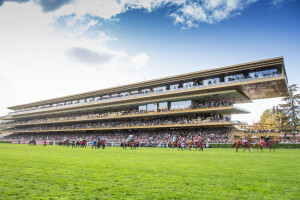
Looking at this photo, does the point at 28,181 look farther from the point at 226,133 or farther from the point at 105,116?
the point at 105,116

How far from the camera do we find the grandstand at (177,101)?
1606 inches

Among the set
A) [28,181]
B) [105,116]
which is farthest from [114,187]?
[105,116]

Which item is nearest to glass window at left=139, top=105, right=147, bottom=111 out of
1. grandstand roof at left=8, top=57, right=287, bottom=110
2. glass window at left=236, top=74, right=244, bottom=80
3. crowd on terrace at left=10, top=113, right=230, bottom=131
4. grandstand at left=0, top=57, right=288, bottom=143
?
grandstand at left=0, top=57, right=288, bottom=143

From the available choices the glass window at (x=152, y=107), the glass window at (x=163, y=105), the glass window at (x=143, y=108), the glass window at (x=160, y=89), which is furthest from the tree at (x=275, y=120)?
the glass window at (x=143, y=108)

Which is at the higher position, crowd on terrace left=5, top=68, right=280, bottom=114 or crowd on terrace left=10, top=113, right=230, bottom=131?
crowd on terrace left=5, top=68, right=280, bottom=114

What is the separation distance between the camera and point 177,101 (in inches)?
1957

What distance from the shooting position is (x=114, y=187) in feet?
20.7

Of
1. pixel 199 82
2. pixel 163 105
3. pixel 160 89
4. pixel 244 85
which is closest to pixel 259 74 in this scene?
pixel 244 85

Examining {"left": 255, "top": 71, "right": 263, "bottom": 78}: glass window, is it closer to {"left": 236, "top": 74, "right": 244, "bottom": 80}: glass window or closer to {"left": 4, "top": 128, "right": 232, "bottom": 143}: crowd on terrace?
{"left": 236, "top": 74, "right": 244, "bottom": 80}: glass window

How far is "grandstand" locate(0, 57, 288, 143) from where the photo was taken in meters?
40.8

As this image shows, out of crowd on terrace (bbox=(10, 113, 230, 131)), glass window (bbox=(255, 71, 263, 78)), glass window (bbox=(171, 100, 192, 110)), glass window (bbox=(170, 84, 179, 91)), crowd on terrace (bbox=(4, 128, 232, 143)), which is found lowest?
crowd on terrace (bbox=(4, 128, 232, 143))

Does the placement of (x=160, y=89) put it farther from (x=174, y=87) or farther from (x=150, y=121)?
(x=150, y=121)

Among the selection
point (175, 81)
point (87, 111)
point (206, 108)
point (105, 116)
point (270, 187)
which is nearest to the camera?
point (270, 187)

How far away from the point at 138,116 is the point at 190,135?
14.6 metres
